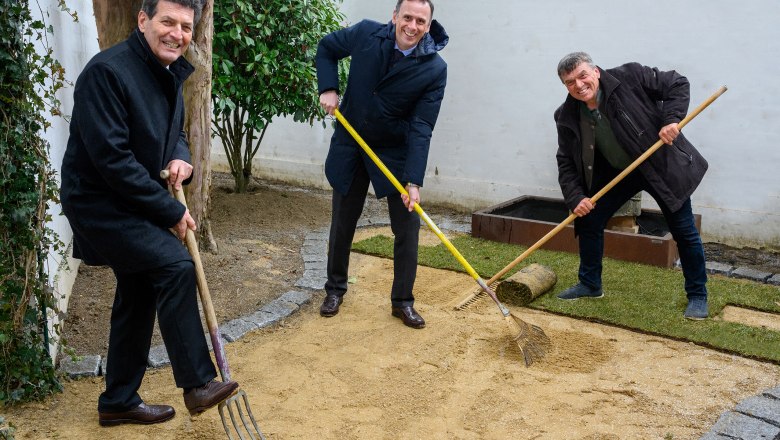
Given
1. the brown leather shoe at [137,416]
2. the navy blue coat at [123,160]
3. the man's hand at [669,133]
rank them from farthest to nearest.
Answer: the man's hand at [669,133] < the brown leather shoe at [137,416] < the navy blue coat at [123,160]

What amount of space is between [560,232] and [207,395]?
13.8ft

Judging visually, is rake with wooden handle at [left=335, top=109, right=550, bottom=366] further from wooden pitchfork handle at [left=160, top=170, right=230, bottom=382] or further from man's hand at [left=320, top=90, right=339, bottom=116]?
wooden pitchfork handle at [left=160, top=170, right=230, bottom=382]

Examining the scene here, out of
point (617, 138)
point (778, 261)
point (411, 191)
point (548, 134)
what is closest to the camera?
point (411, 191)

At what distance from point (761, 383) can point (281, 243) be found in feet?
13.1

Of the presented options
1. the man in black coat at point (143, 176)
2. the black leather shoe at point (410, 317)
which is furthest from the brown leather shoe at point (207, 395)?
the black leather shoe at point (410, 317)

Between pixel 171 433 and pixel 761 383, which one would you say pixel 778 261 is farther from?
pixel 171 433

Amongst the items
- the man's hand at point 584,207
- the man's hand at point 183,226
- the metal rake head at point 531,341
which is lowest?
the metal rake head at point 531,341

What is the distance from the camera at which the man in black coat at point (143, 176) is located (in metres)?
2.86

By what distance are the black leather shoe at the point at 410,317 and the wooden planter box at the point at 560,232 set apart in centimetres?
206

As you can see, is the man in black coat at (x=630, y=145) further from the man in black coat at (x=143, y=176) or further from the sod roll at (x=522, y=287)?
the man in black coat at (x=143, y=176)

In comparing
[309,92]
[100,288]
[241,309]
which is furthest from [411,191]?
[309,92]

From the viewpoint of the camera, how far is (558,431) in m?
3.42

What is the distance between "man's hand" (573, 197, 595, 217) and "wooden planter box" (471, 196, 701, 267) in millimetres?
1396

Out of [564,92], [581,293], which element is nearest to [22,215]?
[581,293]
